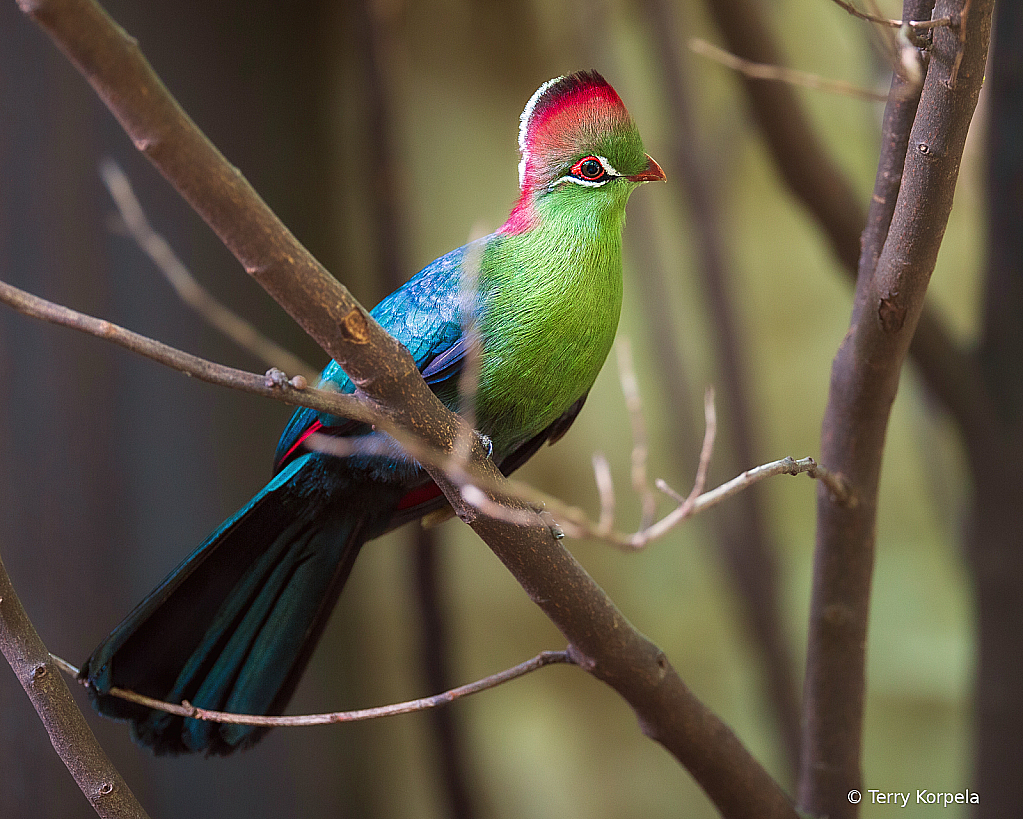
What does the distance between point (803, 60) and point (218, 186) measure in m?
2.96

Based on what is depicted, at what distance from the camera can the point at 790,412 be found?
3.10 m

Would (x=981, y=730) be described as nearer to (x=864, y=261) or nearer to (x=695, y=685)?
(x=864, y=261)

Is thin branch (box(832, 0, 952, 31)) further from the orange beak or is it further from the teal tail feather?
the teal tail feather

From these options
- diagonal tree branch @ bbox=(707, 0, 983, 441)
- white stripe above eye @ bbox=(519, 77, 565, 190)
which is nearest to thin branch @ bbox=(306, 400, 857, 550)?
white stripe above eye @ bbox=(519, 77, 565, 190)

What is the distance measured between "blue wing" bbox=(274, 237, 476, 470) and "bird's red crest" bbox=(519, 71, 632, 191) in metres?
0.15

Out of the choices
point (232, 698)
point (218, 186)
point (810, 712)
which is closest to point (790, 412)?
point (810, 712)

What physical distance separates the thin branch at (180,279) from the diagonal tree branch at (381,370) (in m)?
0.15

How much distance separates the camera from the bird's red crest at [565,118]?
1.14 metres

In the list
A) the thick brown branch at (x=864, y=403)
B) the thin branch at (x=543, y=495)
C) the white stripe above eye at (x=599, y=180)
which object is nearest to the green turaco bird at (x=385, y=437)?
the white stripe above eye at (x=599, y=180)

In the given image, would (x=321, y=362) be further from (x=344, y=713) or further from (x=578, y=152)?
(x=344, y=713)

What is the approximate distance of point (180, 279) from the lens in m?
1.43

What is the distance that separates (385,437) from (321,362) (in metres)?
1.56

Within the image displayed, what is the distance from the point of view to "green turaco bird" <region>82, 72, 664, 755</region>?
1.12 meters

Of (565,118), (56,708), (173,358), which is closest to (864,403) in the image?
(565,118)
